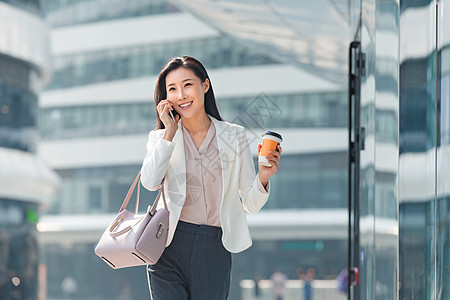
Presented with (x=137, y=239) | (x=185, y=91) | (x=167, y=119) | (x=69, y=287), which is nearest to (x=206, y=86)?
(x=185, y=91)

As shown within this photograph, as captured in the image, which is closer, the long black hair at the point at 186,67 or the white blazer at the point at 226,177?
the white blazer at the point at 226,177

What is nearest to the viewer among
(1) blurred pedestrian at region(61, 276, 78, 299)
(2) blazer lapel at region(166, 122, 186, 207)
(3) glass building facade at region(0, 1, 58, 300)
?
(2) blazer lapel at region(166, 122, 186, 207)

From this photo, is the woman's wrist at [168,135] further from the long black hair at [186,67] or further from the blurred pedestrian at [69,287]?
the blurred pedestrian at [69,287]

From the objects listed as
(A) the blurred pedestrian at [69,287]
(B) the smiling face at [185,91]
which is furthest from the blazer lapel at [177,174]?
(A) the blurred pedestrian at [69,287]

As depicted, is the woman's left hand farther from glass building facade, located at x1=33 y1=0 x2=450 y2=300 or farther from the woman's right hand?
glass building facade, located at x1=33 y1=0 x2=450 y2=300

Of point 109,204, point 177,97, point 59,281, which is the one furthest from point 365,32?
point 59,281

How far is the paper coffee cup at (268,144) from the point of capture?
10.2 ft

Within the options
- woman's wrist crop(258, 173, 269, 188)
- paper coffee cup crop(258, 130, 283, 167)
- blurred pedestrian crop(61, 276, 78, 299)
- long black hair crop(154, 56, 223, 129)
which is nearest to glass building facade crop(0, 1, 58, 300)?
long black hair crop(154, 56, 223, 129)

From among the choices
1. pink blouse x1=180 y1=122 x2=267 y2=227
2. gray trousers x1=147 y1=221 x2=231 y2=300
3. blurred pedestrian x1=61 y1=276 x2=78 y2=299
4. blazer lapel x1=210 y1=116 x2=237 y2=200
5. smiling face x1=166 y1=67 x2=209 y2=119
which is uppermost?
smiling face x1=166 y1=67 x2=209 y2=119

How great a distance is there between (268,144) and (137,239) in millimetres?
648

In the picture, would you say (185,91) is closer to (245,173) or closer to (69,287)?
(245,173)

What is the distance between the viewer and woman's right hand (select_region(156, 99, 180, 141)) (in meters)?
3.21

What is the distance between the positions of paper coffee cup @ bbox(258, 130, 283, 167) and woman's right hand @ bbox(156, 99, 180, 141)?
0.38 meters

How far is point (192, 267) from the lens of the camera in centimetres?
318
